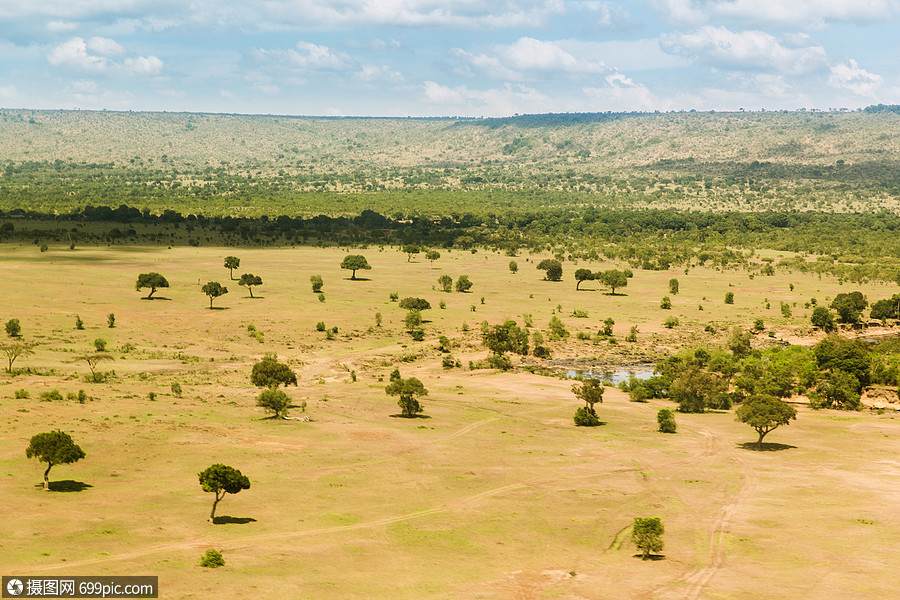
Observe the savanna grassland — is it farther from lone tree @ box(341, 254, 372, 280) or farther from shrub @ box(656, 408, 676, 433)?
lone tree @ box(341, 254, 372, 280)

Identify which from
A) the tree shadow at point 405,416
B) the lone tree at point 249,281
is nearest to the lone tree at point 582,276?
the lone tree at point 249,281

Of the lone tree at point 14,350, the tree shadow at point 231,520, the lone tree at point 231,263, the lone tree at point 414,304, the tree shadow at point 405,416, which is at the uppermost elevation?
the lone tree at point 231,263

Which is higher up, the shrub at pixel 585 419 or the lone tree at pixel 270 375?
the lone tree at pixel 270 375

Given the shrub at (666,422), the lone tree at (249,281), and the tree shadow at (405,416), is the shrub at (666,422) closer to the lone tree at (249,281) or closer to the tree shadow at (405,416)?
the tree shadow at (405,416)

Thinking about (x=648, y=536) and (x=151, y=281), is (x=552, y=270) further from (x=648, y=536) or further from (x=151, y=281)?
(x=648, y=536)

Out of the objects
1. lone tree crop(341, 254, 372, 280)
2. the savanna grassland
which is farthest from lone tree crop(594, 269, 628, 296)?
lone tree crop(341, 254, 372, 280)

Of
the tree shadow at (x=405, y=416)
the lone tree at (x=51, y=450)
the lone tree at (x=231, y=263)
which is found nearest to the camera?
the lone tree at (x=51, y=450)
